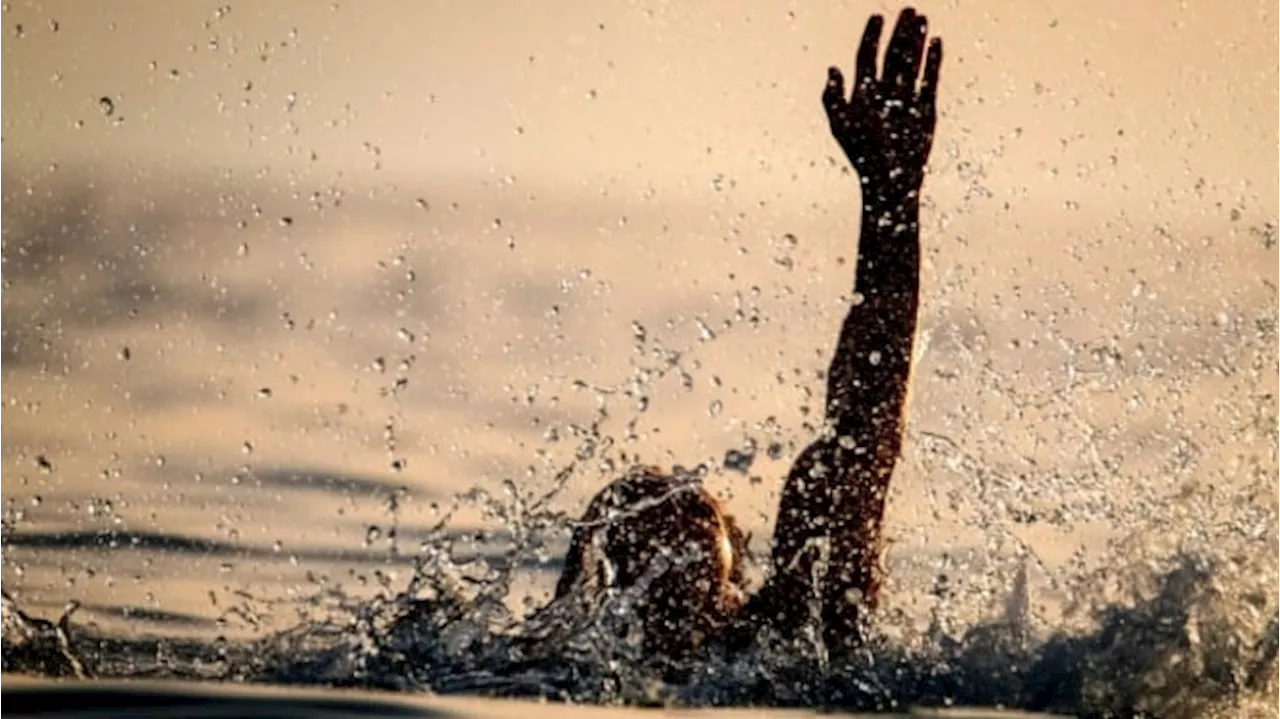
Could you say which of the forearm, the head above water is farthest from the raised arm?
the head above water

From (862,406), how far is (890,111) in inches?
22.8

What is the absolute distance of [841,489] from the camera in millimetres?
6625

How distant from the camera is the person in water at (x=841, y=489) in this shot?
6.48m

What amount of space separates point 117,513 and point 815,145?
2.81 meters

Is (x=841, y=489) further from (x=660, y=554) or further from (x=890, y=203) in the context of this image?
(x=890, y=203)

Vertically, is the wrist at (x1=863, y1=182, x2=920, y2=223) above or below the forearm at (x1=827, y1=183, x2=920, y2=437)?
above

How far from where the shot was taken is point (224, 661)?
695cm

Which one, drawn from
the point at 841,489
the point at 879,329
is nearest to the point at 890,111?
the point at 879,329

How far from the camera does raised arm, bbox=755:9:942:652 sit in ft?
21.7

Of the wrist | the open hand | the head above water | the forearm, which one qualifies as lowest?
the head above water

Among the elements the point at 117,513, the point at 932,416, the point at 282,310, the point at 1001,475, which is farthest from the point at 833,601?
the point at 282,310

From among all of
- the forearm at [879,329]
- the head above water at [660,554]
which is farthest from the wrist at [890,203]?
the head above water at [660,554]

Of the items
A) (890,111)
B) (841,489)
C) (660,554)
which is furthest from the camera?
(890,111)

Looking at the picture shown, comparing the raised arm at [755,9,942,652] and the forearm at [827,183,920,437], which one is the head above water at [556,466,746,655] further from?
the forearm at [827,183,920,437]
